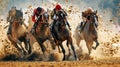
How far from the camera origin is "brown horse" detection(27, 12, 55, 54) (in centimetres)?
974

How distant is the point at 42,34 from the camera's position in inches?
386

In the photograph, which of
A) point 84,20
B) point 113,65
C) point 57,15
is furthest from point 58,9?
point 113,65

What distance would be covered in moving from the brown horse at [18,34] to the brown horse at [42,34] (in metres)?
0.20

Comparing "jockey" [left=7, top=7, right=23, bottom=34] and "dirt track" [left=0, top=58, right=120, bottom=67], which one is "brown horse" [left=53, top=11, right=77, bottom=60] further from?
"jockey" [left=7, top=7, right=23, bottom=34]

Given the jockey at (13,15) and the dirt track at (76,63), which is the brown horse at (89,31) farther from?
the jockey at (13,15)

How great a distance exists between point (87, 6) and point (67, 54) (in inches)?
61.6

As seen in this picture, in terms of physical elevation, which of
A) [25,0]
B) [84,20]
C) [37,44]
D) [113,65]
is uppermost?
[25,0]

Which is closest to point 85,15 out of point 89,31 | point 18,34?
point 89,31

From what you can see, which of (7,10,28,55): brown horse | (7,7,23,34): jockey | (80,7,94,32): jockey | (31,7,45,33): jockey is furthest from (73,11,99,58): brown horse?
(7,7,23,34): jockey

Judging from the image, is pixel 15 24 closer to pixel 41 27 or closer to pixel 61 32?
pixel 41 27

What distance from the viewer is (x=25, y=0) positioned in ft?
32.0

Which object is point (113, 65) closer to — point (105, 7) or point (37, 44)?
point (105, 7)

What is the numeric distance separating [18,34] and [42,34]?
2.48 feet

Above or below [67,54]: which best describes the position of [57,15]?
above
